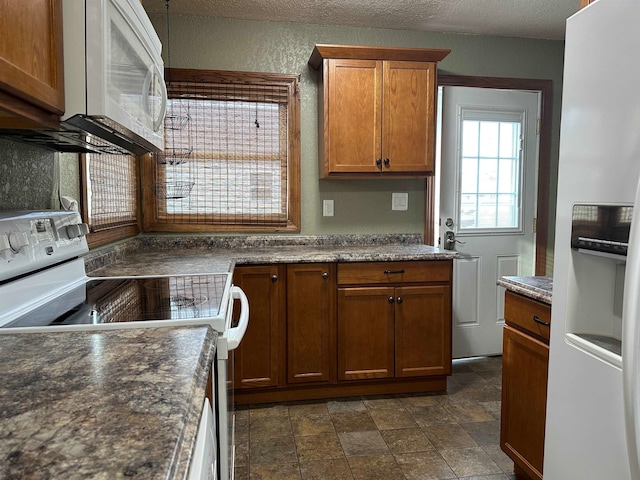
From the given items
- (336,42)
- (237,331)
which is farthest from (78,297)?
(336,42)

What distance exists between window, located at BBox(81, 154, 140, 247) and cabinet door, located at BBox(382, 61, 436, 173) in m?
1.58

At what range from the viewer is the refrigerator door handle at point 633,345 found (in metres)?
0.91

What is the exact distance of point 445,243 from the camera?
3232 millimetres

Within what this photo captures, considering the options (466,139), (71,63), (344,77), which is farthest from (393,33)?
(71,63)

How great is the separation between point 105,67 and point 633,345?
133cm

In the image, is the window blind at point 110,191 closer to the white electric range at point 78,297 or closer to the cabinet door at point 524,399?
the white electric range at point 78,297

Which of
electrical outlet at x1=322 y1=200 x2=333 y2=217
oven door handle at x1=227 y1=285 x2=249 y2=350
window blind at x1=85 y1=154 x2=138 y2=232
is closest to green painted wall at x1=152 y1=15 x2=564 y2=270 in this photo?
electrical outlet at x1=322 y1=200 x2=333 y2=217

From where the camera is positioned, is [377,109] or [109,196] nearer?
[109,196]

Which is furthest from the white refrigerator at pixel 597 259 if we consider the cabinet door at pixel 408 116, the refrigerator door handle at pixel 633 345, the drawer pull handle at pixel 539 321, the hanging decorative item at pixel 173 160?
the hanging decorative item at pixel 173 160

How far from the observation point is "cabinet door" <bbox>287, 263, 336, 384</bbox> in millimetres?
2549

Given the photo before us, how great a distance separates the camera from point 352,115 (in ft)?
8.90

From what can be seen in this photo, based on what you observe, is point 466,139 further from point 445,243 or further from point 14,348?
point 14,348

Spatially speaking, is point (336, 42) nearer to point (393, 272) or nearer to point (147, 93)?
point (393, 272)

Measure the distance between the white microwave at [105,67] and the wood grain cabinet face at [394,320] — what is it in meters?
1.58
